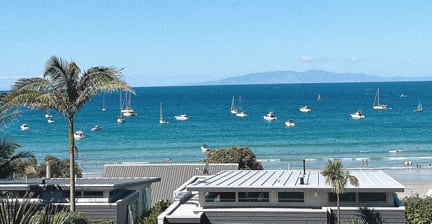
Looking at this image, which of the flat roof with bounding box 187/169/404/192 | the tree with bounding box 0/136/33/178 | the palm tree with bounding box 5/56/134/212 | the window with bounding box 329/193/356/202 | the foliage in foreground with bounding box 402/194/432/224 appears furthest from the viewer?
the tree with bounding box 0/136/33/178

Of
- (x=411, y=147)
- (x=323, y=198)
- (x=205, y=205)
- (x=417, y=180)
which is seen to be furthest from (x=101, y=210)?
(x=411, y=147)

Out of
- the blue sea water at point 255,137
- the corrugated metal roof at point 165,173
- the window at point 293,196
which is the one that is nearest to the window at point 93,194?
the window at point 293,196

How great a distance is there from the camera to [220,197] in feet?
71.5

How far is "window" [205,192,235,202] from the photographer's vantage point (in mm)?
21750

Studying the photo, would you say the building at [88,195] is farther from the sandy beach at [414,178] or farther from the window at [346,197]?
the sandy beach at [414,178]

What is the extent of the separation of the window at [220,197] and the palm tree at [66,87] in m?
4.49

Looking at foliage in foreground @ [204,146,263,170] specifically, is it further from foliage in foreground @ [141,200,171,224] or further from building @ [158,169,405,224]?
building @ [158,169,405,224]

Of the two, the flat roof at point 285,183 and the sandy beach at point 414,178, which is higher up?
the flat roof at point 285,183

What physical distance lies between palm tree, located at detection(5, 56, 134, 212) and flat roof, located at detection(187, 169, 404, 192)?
433 cm

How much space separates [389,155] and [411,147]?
29.8 feet

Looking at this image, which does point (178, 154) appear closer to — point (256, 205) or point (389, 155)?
point (389, 155)

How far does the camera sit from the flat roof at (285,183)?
2114cm

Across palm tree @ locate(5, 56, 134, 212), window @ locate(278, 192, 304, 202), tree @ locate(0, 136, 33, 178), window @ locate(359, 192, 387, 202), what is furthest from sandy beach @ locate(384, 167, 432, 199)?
palm tree @ locate(5, 56, 134, 212)

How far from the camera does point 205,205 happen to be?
21.8 m
